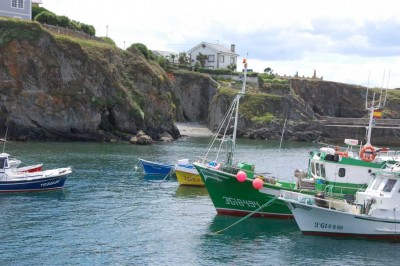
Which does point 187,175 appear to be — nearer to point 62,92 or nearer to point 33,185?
point 33,185

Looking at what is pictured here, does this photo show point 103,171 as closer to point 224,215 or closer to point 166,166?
point 166,166

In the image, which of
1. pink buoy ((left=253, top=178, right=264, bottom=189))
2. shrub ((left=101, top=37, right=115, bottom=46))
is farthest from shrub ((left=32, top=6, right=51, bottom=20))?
pink buoy ((left=253, top=178, right=264, bottom=189))

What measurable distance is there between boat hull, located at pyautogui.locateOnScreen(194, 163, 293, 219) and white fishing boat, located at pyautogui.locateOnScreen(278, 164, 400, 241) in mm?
3778

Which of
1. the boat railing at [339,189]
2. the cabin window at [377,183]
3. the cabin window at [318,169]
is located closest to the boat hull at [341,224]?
the cabin window at [377,183]

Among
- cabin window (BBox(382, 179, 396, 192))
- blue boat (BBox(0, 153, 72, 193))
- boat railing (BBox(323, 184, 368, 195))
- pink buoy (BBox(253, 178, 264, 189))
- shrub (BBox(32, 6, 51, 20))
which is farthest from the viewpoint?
shrub (BBox(32, 6, 51, 20))

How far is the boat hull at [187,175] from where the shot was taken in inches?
1946

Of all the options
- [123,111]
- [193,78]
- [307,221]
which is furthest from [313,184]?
[193,78]

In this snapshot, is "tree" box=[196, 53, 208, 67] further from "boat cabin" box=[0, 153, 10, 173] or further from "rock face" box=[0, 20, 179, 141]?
"boat cabin" box=[0, 153, 10, 173]

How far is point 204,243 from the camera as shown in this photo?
30.2m

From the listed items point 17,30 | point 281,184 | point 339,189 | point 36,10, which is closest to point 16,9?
point 36,10

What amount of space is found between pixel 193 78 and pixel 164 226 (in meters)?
100

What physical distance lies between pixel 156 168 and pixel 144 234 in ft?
78.7

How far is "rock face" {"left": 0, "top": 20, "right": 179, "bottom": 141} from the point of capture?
8631cm

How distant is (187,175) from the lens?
162 ft
